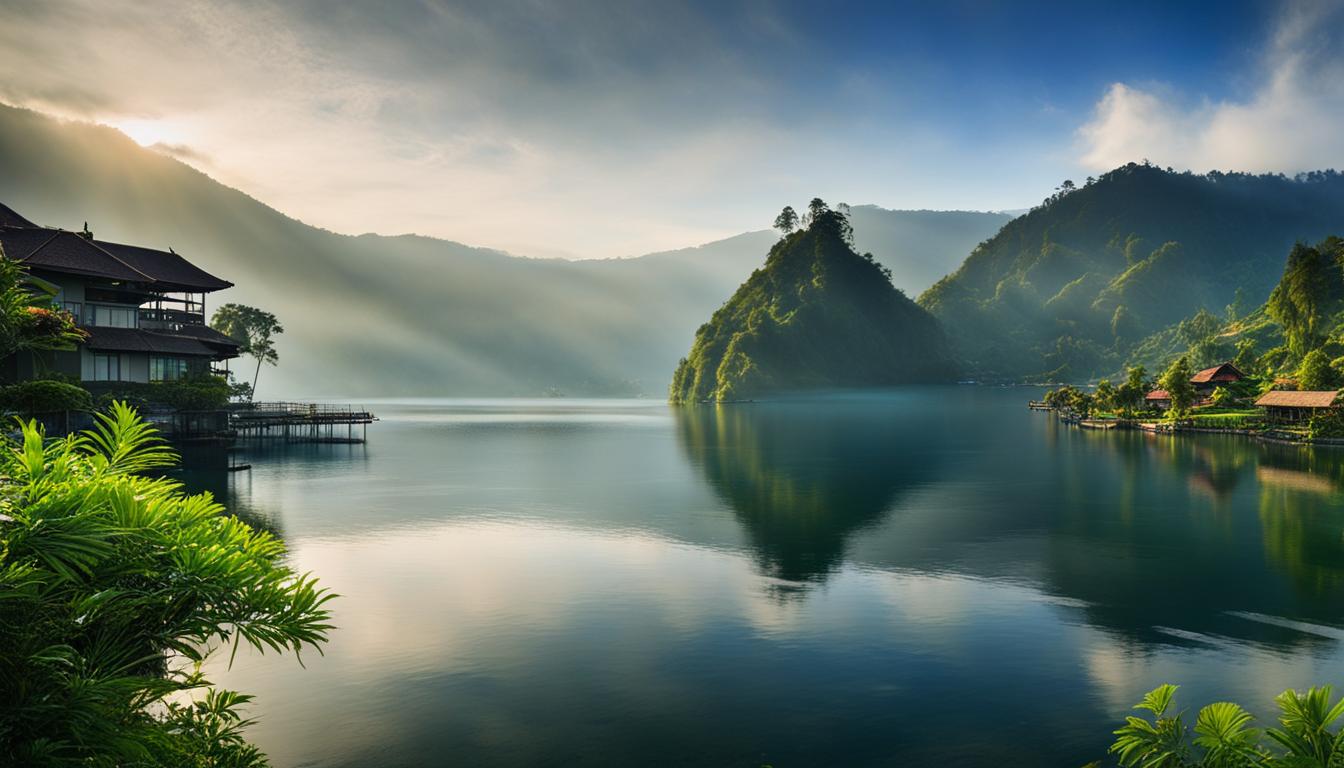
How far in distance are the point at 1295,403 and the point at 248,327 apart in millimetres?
143380

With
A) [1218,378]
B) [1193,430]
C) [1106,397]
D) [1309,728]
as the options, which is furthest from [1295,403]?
[1309,728]

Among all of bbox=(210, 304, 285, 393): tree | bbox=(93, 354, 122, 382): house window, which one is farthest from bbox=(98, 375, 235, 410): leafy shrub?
bbox=(210, 304, 285, 393): tree

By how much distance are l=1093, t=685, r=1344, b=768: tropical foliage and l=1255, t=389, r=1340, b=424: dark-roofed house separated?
98876 millimetres

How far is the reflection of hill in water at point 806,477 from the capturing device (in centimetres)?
4084

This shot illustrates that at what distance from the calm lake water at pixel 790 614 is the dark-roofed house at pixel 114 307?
13.8 m

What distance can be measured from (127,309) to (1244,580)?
8291cm

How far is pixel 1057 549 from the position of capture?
126ft

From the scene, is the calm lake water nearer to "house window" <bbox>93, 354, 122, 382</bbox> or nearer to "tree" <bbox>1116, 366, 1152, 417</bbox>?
"house window" <bbox>93, 354, 122, 382</bbox>

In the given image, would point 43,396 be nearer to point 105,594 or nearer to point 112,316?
point 105,594

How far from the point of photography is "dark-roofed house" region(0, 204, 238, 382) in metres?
61.5

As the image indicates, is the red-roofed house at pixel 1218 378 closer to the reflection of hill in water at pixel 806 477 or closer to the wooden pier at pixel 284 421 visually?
the reflection of hill in water at pixel 806 477

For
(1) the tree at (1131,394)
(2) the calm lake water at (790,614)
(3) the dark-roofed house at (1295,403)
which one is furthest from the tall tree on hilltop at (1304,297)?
(2) the calm lake water at (790,614)

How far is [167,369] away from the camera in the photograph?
7225cm

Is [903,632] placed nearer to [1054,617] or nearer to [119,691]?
[1054,617]
